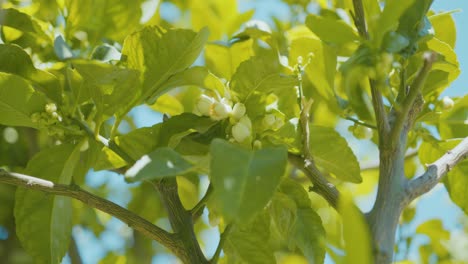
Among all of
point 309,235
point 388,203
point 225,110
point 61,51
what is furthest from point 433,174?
point 61,51

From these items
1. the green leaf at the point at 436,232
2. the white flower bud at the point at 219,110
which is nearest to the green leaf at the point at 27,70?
the white flower bud at the point at 219,110

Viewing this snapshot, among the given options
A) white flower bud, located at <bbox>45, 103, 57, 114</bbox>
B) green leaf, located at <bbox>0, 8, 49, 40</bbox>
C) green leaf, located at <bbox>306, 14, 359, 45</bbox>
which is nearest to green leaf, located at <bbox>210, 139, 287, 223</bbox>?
green leaf, located at <bbox>306, 14, 359, 45</bbox>

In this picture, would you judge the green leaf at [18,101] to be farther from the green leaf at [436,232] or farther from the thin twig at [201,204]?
the green leaf at [436,232]

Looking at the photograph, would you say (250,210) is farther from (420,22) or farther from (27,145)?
(27,145)

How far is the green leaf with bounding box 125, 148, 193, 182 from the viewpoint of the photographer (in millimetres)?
718

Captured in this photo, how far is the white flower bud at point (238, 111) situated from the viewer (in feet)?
3.23

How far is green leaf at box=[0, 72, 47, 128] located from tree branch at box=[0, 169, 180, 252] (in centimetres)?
12

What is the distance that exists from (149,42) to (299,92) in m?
0.24

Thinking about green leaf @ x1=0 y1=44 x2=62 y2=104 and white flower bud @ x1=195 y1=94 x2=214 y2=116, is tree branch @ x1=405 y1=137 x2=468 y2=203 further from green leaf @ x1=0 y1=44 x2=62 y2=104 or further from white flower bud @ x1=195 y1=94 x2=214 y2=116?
green leaf @ x1=0 y1=44 x2=62 y2=104

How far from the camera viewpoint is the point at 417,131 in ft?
3.64

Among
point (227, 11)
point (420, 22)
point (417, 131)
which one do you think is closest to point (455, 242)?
point (417, 131)

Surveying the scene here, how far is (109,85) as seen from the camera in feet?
3.21

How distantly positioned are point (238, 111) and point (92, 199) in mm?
239

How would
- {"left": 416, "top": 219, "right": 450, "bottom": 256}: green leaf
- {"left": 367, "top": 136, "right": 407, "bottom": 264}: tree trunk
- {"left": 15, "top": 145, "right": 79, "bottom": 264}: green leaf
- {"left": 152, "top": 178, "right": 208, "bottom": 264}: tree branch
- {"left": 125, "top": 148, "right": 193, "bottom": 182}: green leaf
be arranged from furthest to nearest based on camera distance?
{"left": 416, "top": 219, "right": 450, "bottom": 256}: green leaf
{"left": 15, "top": 145, "right": 79, "bottom": 264}: green leaf
{"left": 152, "top": 178, "right": 208, "bottom": 264}: tree branch
{"left": 367, "top": 136, "right": 407, "bottom": 264}: tree trunk
{"left": 125, "top": 148, "right": 193, "bottom": 182}: green leaf
